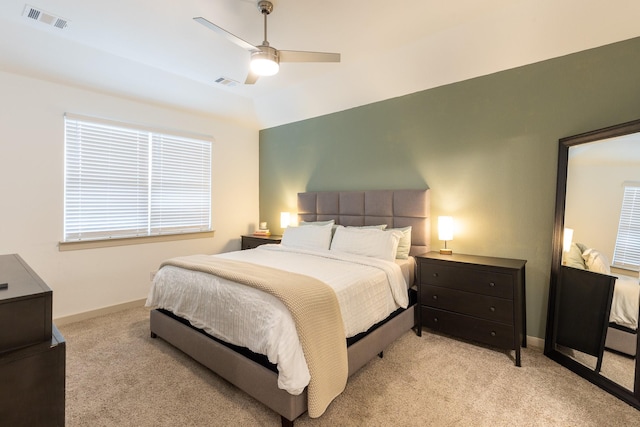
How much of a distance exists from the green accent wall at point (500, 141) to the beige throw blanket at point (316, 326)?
77.0 inches

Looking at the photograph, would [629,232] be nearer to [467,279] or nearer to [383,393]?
[467,279]

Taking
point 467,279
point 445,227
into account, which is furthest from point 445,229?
point 467,279

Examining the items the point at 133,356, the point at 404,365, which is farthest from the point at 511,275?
the point at 133,356

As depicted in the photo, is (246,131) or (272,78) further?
(246,131)

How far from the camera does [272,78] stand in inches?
151

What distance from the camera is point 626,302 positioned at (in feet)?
6.84

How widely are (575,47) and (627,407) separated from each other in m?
2.75

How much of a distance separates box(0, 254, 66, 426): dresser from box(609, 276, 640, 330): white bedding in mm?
3160

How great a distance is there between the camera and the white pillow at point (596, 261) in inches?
88.0

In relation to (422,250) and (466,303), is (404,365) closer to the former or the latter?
(466,303)

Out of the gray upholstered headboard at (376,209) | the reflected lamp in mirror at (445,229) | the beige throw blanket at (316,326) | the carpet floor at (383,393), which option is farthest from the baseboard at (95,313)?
the reflected lamp in mirror at (445,229)

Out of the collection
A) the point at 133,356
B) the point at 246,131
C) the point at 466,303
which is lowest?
the point at 133,356

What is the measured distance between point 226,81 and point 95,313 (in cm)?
321

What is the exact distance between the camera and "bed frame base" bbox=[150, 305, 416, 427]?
1.76m
